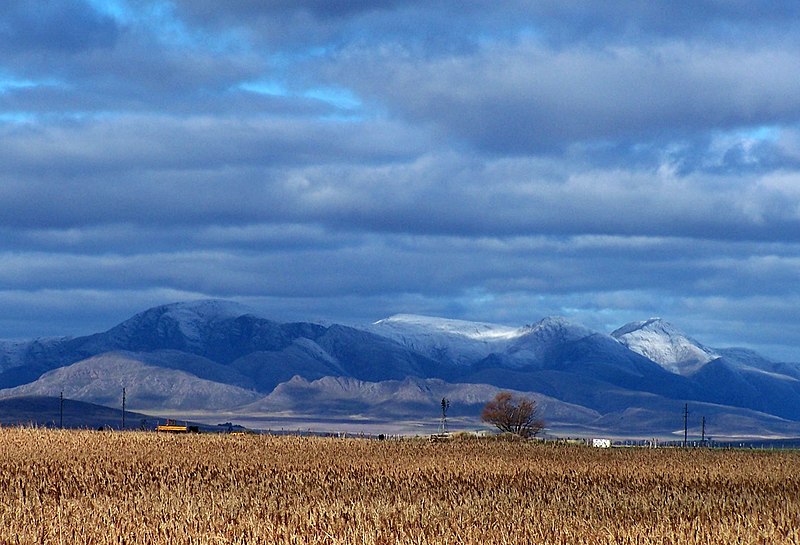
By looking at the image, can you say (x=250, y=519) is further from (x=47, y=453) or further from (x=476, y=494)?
(x=47, y=453)

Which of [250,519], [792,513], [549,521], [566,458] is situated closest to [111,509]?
[250,519]

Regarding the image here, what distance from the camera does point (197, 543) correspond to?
32.7 metres

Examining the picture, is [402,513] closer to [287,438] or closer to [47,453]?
[47,453]

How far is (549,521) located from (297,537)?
8.56 meters

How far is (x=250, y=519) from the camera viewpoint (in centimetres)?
3859

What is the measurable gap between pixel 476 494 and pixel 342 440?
4217 cm

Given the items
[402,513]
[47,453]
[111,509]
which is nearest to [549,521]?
[402,513]

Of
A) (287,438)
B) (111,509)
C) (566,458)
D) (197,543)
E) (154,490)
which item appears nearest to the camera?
(197,543)

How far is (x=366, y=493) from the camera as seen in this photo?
51.4 m

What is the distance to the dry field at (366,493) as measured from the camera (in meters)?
35.7

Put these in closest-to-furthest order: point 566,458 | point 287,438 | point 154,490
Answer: point 154,490 < point 566,458 < point 287,438

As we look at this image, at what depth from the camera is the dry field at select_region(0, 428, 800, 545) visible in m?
35.7

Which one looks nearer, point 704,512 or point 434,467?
point 704,512

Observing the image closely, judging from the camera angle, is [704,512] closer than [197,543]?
No
